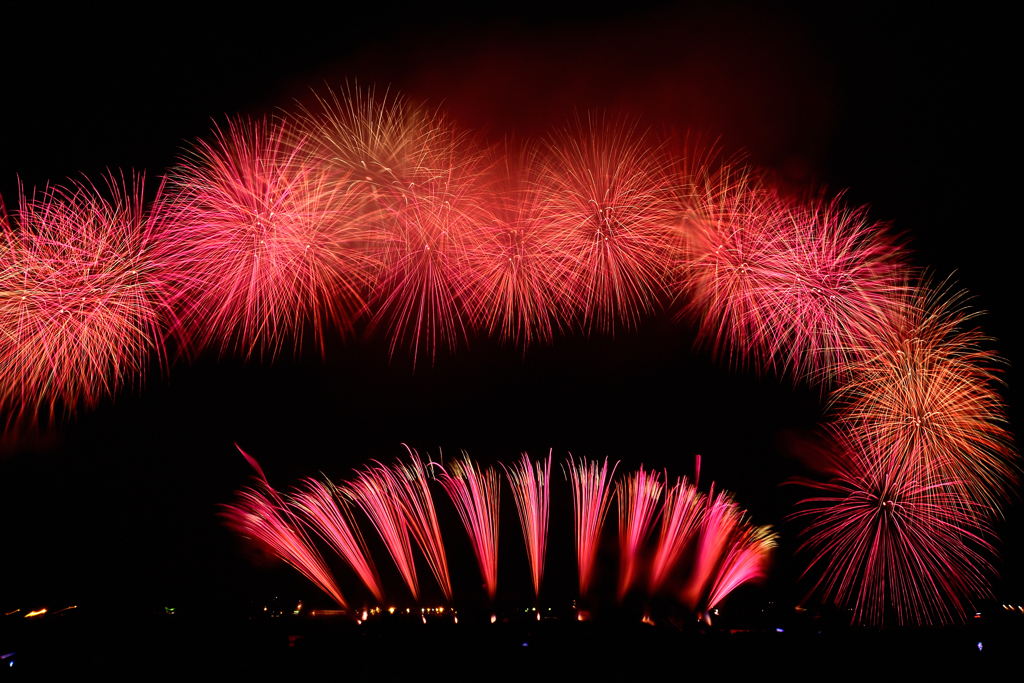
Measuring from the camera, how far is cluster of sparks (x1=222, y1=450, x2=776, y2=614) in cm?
1370

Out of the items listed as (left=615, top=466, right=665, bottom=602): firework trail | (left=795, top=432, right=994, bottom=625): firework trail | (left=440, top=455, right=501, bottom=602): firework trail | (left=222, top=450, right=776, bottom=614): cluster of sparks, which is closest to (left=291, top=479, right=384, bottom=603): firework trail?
(left=222, top=450, right=776, bottom=614): cluster of sparks

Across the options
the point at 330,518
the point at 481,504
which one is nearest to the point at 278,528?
the point at 330,518

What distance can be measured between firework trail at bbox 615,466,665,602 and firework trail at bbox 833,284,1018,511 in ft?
16.1

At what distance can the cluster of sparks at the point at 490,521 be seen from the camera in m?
13.7

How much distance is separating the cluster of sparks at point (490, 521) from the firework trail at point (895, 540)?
275 centimetres

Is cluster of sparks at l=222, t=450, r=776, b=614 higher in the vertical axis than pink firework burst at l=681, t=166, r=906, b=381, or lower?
lower

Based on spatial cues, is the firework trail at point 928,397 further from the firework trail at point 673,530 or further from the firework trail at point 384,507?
the firework trail at point 384,507

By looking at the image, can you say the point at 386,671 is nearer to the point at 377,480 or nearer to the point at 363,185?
the point at 377,480

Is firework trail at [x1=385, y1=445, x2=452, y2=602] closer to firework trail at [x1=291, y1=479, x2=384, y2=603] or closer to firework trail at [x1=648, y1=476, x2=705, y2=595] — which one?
firework trail at [x1=291, y1=479, x2=384, y2=603]

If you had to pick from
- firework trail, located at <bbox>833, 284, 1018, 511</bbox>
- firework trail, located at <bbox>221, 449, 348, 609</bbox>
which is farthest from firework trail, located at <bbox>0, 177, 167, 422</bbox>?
firework trail, located at <bbox>833, 284, 1018, 511</bbox>

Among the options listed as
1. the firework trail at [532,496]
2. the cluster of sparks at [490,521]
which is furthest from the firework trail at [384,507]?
the firework trail at [532,496]

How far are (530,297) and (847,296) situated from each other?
6.81 m

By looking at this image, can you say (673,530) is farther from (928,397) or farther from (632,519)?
(928,397)

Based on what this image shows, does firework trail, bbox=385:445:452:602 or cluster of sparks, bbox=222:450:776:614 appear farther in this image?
cluster of sparks, bbox=222:450:776:614
